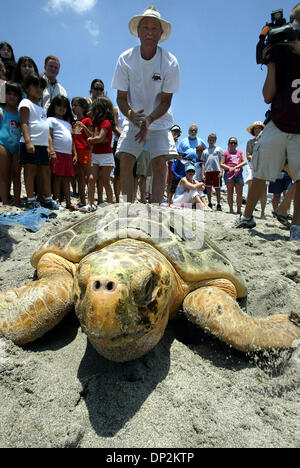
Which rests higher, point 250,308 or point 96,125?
point 96,125

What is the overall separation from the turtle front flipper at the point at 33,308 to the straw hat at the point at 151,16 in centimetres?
317

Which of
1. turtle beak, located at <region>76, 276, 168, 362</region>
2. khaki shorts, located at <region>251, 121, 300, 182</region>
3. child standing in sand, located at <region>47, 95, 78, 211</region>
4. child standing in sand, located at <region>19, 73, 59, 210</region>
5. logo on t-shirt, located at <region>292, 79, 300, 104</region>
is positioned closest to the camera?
turtle beak, located at <region>76, 276, 168, 362</region>

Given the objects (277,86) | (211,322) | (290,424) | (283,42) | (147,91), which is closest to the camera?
(290,424)

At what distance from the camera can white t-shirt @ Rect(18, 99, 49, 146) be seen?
161 inches

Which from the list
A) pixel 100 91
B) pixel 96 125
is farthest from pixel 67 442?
pixel 100 91

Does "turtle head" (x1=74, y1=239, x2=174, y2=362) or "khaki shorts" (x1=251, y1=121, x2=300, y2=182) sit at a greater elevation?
"khaki shorts" (x1=251, y1=121, x2=300, y2=182)

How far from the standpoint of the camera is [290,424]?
1026 millimetres

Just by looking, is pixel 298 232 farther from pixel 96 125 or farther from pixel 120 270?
pixel 96 125

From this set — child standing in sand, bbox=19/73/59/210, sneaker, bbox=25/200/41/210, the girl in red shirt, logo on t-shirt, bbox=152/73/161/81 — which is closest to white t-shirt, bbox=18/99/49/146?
child standing in sand, bbox=19/73/59/210

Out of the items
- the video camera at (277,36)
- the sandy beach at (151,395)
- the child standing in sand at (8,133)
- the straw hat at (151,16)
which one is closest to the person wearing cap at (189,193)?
the straw hat at (151,16)

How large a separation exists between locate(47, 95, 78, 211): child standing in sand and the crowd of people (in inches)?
0.6

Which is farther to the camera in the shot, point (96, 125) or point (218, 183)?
point (218, 183)

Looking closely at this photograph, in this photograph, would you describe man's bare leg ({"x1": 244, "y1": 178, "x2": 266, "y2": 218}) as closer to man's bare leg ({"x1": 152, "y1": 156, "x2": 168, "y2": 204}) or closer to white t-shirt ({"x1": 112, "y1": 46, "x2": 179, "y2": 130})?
man's bare leg ({"x1": 152, "y1": 156, "x2": 168, "y2": 204})
